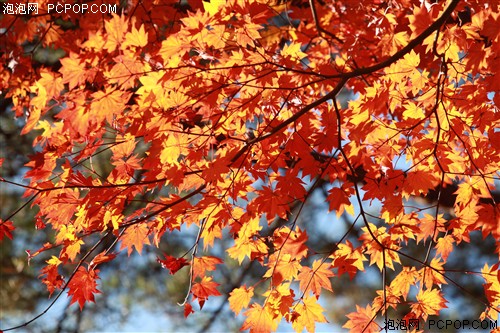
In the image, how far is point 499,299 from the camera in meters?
2.80

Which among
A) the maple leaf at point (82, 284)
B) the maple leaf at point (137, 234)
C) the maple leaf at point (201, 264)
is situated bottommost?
the maple leaf at point (82, 284)

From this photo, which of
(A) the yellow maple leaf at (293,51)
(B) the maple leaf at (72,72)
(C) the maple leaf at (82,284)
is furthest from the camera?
(A) the yellow maple leaf at (293,51)

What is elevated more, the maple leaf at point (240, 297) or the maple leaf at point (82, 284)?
the maple leaf at point (240, 297)

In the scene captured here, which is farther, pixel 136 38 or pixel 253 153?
pixel 253 153

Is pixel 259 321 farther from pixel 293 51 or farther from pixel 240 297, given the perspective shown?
pixel 293 51

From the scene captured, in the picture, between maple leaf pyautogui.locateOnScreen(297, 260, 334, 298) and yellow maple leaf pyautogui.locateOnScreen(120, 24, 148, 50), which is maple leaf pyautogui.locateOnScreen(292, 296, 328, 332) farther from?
yellow maple leaf pyautogui.locateOnScreen(120, 24, 148, 50)

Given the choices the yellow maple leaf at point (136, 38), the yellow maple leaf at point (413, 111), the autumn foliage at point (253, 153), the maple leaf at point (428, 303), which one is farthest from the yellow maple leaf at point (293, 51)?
the maple leaf at point (428, 303)

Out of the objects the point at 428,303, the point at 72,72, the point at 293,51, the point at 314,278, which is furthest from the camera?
the point at 428,303

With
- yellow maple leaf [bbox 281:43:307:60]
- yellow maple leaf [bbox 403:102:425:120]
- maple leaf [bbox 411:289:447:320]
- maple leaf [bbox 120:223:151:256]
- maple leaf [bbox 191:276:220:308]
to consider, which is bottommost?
maple leaf [bbox 120:223:151:256]

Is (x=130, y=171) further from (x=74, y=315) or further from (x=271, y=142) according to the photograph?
(x=74, y=315)

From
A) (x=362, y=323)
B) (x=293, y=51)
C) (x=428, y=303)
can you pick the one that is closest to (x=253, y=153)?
(x=293, y=51)

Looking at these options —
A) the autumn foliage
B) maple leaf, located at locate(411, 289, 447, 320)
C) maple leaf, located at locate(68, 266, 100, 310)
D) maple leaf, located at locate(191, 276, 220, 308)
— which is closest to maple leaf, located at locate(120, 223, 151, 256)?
the autumn foliage

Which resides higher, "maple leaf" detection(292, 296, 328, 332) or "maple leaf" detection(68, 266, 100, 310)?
"maple leaf" detection(292, 296, 328, 332)

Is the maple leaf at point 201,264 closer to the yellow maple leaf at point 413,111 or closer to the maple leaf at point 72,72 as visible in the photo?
the maple leaf at point 72,72
